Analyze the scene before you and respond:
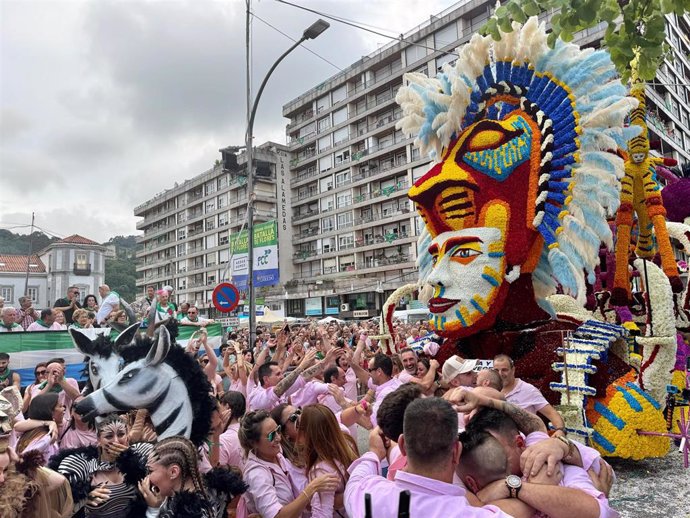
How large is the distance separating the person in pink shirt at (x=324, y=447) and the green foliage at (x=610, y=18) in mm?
2883

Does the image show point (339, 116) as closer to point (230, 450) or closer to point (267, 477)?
point (230, 450)

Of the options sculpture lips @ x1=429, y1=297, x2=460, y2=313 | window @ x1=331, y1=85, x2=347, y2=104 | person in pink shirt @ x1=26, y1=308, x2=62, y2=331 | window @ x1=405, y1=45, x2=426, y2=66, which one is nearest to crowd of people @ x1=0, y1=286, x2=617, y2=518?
sculpture lips @ x1=429, y1=297, x2=460, y2=313

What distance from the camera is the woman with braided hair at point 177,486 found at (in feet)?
8.09

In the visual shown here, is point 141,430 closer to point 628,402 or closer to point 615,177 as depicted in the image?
point 628,402

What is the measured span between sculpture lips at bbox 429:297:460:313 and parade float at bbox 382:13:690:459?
11 mm

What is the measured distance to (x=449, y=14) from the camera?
3544cm

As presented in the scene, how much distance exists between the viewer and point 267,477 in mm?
3053

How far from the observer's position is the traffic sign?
8.86m

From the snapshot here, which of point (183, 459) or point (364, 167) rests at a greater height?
point (364, 167)

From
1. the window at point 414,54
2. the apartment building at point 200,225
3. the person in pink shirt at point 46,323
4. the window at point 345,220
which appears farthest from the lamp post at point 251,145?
the apartment building at point 200,225

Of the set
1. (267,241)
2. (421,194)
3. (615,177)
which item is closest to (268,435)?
(421,194)

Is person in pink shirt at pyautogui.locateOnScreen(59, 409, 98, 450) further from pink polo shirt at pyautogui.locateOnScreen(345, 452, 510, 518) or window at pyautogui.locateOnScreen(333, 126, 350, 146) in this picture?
window at pyautogui.locateOnScreen(333, 126, 350, 146)

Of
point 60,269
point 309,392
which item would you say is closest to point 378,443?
point 309,392

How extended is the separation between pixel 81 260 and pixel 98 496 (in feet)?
A: 165
